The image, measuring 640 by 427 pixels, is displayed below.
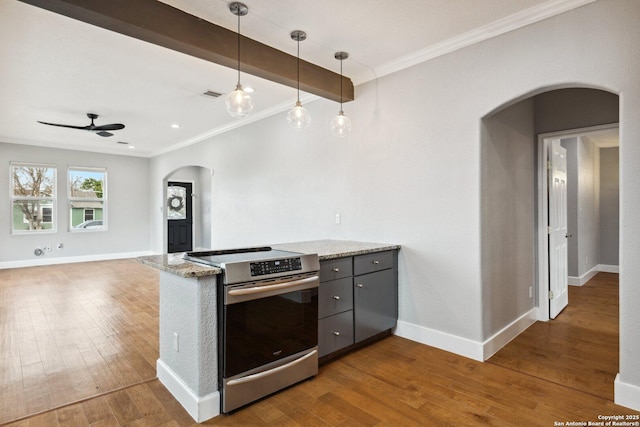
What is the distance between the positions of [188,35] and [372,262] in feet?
7.53

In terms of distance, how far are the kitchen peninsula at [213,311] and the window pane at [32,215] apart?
694cm

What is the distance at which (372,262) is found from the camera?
311 centimetres

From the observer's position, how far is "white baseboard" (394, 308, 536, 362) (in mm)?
2873

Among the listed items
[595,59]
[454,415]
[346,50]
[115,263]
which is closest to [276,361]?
[454,415]

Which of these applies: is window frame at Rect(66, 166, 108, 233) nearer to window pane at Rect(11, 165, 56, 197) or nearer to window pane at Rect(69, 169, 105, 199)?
window pane at Rect(69, 169, 105, 199)

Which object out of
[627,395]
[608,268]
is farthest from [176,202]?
[608,268]

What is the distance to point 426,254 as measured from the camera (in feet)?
10.5

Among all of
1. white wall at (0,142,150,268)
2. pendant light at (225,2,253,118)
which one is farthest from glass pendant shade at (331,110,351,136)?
white wall at (0,142,150,268)

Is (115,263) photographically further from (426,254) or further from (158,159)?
(426,254)

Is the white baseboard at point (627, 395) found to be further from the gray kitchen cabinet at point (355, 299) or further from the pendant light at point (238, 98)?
the pendant light at point (238, 98)

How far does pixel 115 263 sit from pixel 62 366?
222 inches

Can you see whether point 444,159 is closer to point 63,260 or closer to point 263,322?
point 263,322

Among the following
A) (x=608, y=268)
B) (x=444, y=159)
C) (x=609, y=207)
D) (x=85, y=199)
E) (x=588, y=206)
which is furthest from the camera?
(x=85, y=199)

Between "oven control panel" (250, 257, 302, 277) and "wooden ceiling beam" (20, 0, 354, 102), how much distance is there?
1665 millimetres
